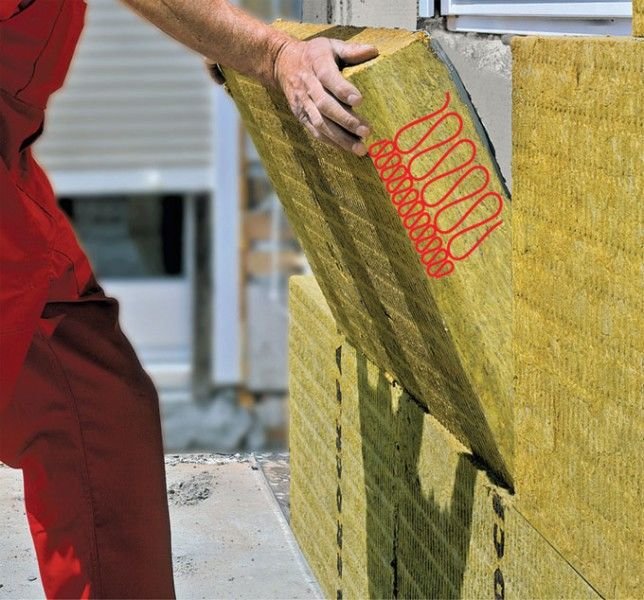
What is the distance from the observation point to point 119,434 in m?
2.27

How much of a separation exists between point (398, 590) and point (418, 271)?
867 millimetres

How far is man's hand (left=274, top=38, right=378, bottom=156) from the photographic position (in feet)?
6.04

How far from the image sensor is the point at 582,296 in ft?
5.27

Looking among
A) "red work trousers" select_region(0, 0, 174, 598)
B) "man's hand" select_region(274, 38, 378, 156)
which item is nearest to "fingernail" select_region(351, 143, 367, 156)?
"man's hand" select_region(274, 38, 378, 156)

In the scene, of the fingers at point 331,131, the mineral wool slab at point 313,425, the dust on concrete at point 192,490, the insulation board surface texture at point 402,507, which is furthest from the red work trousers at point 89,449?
A: the dust on concrete at point 192,490

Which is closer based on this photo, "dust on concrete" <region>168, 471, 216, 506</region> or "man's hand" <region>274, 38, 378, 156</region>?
"man's hand" <region>274, 38, 378, 156</region>

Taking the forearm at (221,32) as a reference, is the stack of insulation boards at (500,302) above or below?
below

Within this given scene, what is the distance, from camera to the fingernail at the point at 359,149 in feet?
6.11

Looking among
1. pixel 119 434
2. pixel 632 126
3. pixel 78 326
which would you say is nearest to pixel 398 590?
pixel 119 434

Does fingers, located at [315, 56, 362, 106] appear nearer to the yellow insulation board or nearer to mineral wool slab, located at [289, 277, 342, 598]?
the yellow insulation board

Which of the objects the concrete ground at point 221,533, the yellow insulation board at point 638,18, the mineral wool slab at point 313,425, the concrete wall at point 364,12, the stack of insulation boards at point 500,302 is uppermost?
the yellow insulation board at point 638,18

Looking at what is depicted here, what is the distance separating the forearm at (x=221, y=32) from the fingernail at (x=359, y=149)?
190mm

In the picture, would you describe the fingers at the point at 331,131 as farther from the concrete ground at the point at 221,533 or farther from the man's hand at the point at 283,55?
the concrete ground at the point at 221,533

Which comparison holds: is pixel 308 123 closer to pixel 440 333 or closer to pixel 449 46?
pixel 440 333
